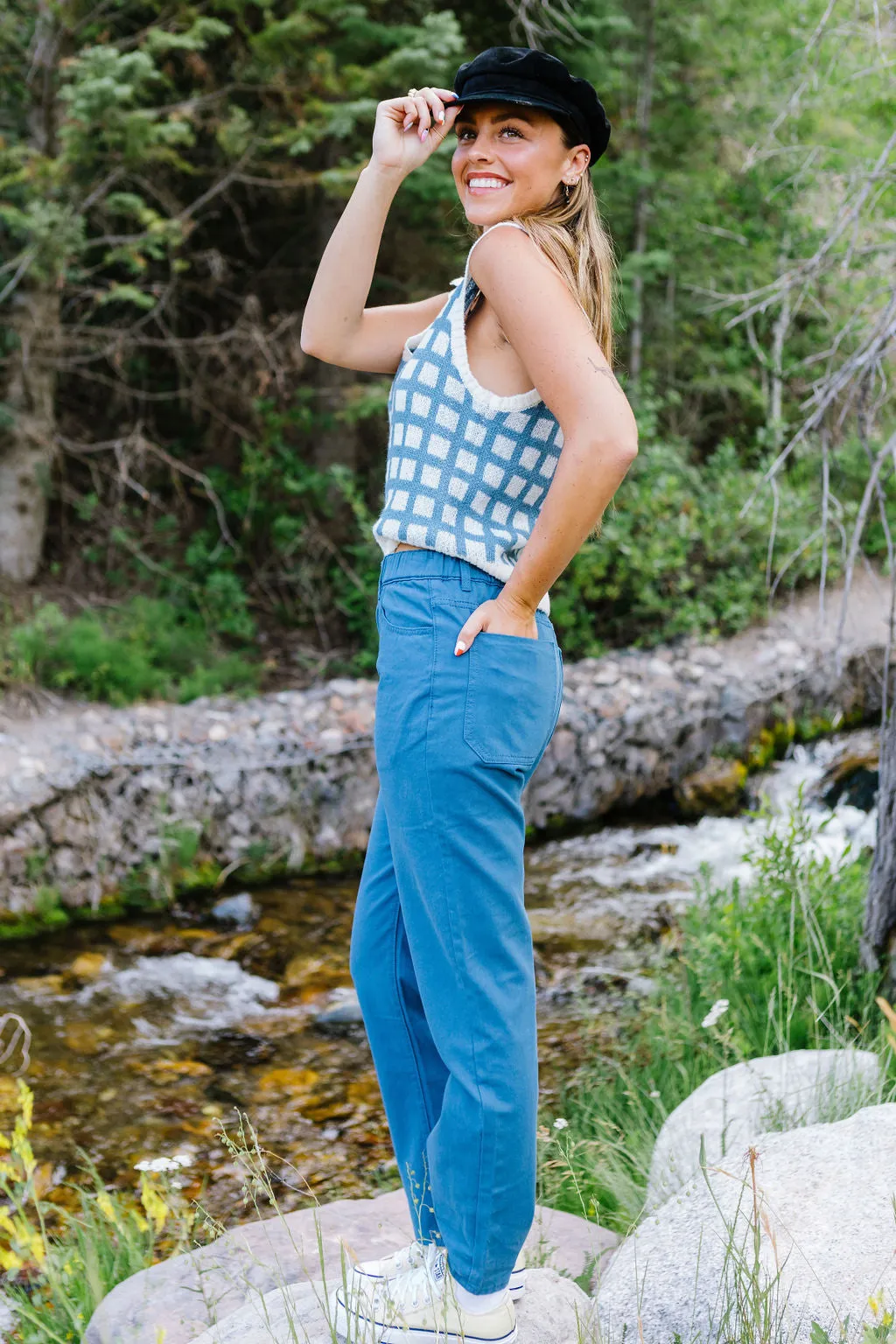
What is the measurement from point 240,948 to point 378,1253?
8.38 feet

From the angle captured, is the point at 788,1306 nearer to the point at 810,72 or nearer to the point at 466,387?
the point at 466,387

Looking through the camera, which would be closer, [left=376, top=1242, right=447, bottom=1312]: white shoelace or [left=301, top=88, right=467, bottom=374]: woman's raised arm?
[left=376, top=1242, right=447, bottom=1312]: white shoelace

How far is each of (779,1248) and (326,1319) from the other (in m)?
0.71

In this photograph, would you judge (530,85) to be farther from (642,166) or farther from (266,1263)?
(642,166)

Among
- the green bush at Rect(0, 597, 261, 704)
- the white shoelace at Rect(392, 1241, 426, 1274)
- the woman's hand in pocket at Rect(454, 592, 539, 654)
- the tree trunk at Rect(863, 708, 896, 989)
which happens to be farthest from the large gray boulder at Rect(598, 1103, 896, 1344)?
the green bush at Rect(0, 597, 261, 704)

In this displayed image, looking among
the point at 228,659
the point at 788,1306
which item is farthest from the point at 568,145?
the point at 228,659

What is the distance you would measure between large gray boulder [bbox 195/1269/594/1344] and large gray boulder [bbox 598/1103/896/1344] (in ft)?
0.28

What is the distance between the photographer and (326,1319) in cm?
179

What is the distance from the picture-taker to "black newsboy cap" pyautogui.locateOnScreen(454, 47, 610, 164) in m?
1.66

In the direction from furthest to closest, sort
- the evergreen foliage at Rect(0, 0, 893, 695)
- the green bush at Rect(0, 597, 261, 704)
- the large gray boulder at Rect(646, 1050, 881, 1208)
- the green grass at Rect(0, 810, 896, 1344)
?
the evergreen foliage at Rect(0, 0, 893, 695) < the green bush at Rect(0, 597, 261, 704) < the large gray boulder at Rect(646, 1050, 881, 1208) < the green grass at Rect(0, 810, 896, 1344)

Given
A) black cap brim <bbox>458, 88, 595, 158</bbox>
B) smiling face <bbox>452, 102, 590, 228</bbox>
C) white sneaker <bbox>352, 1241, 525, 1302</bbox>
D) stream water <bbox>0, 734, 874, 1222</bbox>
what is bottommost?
stream water <bbox>0, 734, 874, 1222</bbox>

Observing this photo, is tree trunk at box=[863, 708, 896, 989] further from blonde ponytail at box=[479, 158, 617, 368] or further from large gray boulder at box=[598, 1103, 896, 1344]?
blonde ponytail at box=[479, 158, 617, 368]

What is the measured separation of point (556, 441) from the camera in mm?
1740

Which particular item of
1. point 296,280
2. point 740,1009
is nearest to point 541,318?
point 740,1009
